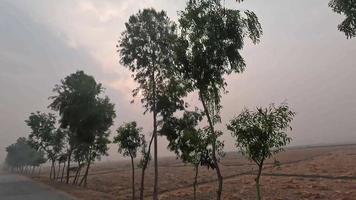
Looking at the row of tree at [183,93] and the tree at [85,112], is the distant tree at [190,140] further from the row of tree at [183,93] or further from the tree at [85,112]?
the tree at [85,112]

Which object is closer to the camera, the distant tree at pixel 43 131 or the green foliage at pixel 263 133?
the green foliage at pixel 263 133

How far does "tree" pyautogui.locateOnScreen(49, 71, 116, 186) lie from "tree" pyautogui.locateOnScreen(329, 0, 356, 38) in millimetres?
49754

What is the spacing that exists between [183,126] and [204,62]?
1215cm

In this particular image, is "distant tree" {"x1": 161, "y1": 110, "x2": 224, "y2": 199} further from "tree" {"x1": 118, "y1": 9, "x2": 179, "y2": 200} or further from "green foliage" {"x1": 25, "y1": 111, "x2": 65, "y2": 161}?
"green foliage" {"x1": 25, "y1": 111, "x2": 65, "y2": 161}

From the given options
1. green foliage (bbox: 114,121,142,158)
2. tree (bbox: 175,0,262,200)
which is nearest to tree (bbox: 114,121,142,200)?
green foliage (bbox: 114,121,142,158)

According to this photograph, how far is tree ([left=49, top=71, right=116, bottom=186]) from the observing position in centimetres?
6125

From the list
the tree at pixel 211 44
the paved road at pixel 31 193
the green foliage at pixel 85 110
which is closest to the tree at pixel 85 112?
the green foliage at pixel 85 110

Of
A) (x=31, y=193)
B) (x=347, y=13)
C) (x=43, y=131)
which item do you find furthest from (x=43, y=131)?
(x=347, y=13)

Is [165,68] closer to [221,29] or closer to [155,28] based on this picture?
[155,28]

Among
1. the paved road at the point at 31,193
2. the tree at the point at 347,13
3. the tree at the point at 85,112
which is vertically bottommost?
the paved road at the point at 31,193

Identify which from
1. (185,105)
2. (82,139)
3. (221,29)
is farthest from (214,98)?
(82,139)

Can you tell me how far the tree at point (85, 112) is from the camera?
61250 millimetres

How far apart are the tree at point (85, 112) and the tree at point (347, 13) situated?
49.8 metres

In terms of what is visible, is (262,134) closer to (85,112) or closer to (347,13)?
(347,13)
